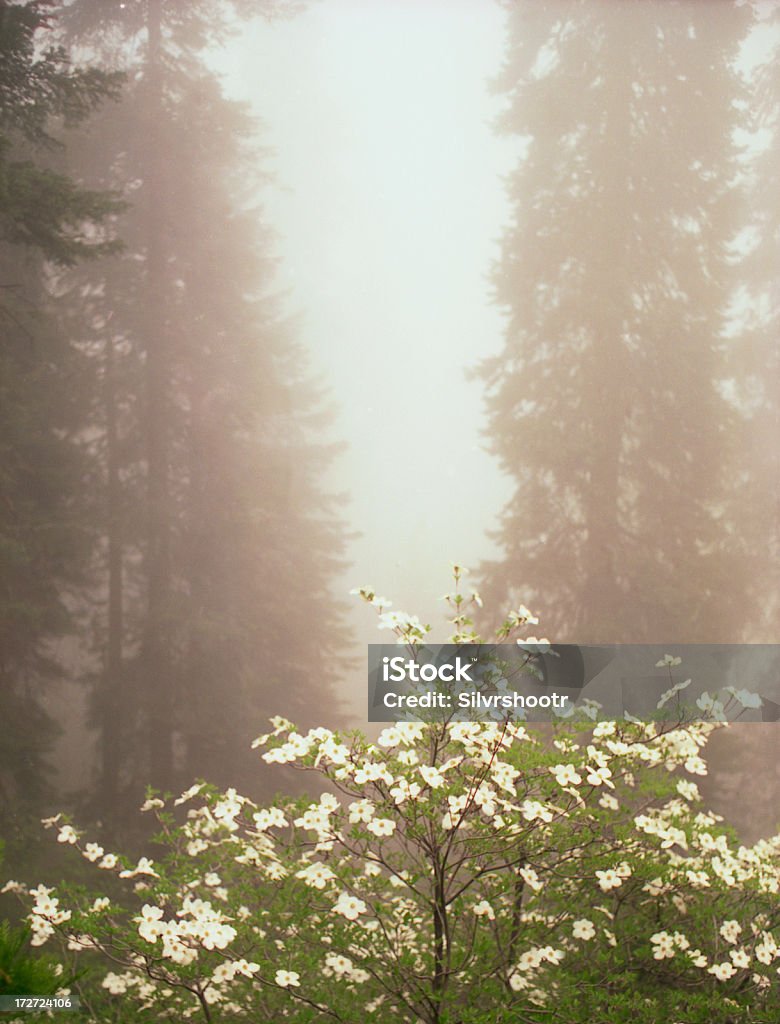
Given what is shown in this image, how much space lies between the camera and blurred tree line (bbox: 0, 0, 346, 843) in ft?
10.7

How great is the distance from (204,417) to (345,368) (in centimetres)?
61

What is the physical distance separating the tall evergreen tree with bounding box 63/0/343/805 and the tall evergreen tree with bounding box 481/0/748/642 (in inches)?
32.7

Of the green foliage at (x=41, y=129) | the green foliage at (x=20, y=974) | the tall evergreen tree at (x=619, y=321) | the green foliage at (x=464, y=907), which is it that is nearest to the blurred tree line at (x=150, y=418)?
the green foliage at (x=41, y=129)

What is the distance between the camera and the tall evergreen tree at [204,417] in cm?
332

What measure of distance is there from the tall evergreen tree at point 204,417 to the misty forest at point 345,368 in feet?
0.04

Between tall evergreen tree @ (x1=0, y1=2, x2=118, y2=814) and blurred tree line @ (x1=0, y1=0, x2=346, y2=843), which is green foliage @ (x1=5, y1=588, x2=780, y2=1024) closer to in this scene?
blurred tree line @ (x1=0, y1=0, x2=346, y2=843)

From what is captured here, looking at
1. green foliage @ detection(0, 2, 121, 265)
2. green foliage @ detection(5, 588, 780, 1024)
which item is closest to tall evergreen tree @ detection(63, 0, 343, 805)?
green foliage @ detection(0, 2, 121, 265)

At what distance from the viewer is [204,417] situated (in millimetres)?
3389

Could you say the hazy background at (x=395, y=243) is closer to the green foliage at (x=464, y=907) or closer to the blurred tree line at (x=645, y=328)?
the blurred tree line at (x=645, y=328)

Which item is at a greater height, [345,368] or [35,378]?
[345,368]

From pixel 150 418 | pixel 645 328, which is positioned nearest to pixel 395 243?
pixel 645 328

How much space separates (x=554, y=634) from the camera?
3.37m

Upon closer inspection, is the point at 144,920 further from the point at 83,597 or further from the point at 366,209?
the point at 366,209

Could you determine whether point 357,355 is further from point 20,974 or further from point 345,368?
point 20,974
